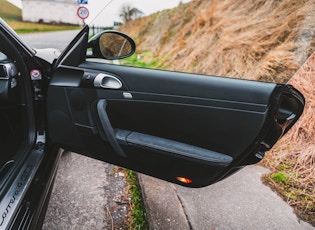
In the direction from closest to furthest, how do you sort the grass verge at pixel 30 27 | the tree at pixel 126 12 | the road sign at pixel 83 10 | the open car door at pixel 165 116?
the open car door at pixel 165 116, the tree at pixel 126 12, the grass verge at pixel 30 27, the road sign at pixel 83 10

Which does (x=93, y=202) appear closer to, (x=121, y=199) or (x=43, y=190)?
(x=121, y=199)

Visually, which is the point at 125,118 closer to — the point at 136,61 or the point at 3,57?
the point at 136,61

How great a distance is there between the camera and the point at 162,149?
1.51 meters

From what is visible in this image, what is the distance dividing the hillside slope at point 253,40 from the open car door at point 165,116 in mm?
655

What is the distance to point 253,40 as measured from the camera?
263 cm

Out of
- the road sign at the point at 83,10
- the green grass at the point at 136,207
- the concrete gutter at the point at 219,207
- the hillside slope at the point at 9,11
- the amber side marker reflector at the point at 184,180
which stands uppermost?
the hillside slope at the point at 9,11

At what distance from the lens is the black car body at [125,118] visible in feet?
4.39

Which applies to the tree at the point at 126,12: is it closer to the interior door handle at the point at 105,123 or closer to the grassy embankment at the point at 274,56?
the grassy embankment at the point at 274,56

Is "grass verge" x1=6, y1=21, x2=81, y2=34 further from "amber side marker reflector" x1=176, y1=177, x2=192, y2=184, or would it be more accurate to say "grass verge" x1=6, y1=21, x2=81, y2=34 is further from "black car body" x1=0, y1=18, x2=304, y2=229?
"amber side marker reflector" x1=176, y1=177, x2=192, y2=184

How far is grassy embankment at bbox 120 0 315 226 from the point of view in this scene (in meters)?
2.18

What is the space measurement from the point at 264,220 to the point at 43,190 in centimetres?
175

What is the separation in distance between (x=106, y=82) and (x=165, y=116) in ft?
1.44

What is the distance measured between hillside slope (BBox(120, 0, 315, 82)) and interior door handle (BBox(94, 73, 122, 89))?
0.62 m

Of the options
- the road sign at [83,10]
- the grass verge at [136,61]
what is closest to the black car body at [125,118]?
the grass verge at [136,61]
